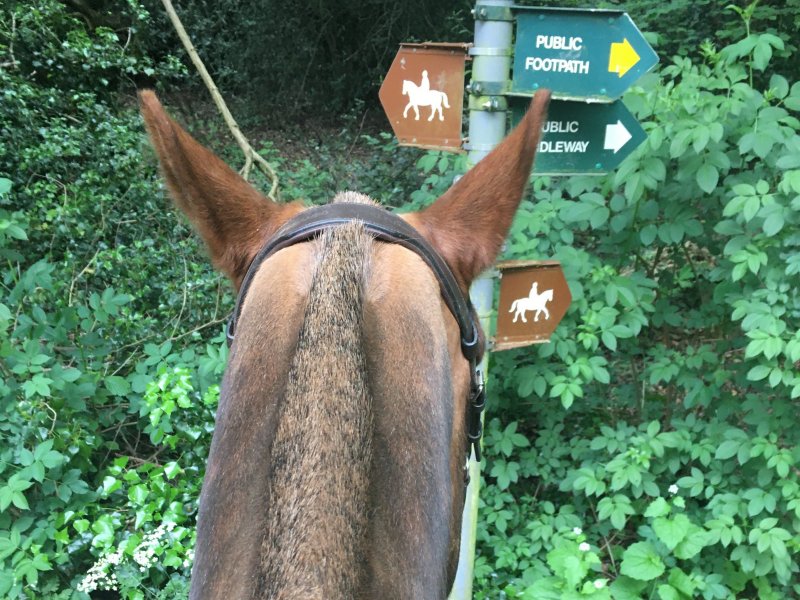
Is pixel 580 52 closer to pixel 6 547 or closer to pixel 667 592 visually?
pixel 667 592

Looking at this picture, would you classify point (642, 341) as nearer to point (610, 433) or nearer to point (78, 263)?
point (610, 433)

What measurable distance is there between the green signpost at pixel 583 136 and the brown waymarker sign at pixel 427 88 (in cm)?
25

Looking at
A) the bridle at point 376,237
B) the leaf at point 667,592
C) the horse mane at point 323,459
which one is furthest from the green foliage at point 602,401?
the horse mane at point 323,459

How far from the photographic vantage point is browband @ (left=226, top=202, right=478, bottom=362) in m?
1.37

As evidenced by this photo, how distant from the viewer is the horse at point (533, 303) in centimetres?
270

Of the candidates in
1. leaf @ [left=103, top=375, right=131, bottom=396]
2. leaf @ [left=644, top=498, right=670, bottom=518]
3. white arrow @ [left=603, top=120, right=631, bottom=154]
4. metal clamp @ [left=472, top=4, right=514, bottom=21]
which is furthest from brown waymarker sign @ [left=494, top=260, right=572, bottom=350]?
leaf @ [left=103, top=375, right=131, bottom=396]

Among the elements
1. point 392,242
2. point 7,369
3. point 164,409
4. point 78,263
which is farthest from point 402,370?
point 78,263

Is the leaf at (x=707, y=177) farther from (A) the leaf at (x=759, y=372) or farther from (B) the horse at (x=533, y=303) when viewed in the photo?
(B) the horse at (x=533, y=303)

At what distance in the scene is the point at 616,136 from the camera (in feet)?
8.87

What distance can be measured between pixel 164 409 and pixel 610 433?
7.91 ft

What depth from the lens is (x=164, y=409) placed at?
3.58 m

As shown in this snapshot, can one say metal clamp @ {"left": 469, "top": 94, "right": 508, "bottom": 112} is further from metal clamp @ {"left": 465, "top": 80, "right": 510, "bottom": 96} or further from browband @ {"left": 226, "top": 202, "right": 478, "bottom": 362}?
browband @ {"left": 226, "top": 202, "right": 478, "bottom": 362}

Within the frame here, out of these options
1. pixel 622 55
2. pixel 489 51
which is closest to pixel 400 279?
pixel 489 51

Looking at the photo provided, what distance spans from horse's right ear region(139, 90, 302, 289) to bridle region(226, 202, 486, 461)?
0.30 ft
